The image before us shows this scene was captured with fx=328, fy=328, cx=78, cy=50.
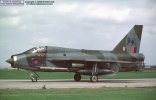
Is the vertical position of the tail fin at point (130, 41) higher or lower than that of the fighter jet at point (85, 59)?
higher

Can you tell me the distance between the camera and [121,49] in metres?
33.9

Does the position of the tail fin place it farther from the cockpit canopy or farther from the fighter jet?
the cockpit canopy

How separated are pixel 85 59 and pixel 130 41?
236 inches

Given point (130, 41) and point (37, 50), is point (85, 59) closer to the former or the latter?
point (37, 50)

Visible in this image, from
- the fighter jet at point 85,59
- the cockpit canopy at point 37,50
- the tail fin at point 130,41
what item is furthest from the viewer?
the tail fin at point 130,41

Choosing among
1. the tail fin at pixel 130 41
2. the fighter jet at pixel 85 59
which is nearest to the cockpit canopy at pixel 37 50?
the fighter jet at pixel 85 59

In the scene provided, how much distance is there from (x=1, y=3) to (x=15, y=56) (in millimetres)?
10213

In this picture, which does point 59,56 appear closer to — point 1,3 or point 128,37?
point 128,37

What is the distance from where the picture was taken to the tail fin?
33.9 metres

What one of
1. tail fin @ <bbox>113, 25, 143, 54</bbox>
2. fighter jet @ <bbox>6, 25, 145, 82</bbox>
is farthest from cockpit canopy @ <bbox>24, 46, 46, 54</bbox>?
tail fin @ <bbox>113, 25, 143, 54</bbox>

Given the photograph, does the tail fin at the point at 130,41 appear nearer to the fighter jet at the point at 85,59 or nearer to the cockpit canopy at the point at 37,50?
the fighter jet at the point at 85,59

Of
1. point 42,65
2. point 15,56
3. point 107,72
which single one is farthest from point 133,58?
point 15,56

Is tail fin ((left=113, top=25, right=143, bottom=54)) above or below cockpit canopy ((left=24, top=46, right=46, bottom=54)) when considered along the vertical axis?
above

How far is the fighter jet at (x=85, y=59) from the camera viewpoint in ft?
95.5
